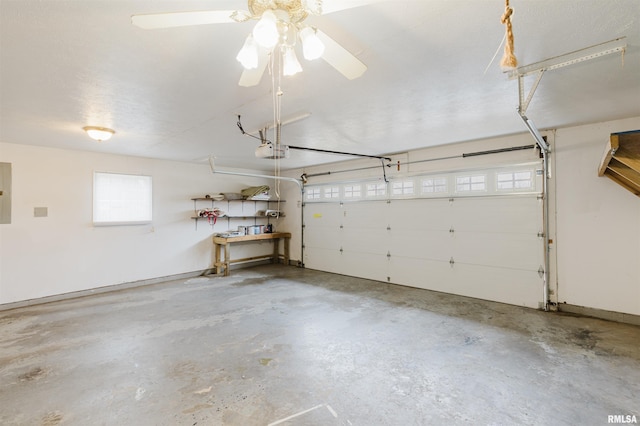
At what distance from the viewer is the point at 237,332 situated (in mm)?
3266

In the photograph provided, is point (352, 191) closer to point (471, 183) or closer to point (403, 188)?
point (403, 188)

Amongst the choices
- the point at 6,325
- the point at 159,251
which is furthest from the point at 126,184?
the point at 6,325

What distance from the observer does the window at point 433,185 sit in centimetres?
485

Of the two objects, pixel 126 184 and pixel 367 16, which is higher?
pixel 367 16

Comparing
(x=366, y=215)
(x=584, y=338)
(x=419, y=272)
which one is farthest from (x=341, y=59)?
(x=366, y=215)

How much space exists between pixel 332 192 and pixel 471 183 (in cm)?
291

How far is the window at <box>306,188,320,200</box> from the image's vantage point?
686cm

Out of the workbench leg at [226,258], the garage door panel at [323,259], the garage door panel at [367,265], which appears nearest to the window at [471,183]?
the garage door panel at [367,265]

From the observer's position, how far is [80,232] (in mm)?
4746

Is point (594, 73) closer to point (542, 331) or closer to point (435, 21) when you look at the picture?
point (435, 21)

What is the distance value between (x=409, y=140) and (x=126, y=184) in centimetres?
508

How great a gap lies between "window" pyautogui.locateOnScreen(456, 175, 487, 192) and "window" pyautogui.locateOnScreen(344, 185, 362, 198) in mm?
1953

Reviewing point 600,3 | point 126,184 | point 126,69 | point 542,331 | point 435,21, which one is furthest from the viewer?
point 126,184

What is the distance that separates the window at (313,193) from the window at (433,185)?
8.54 ft
